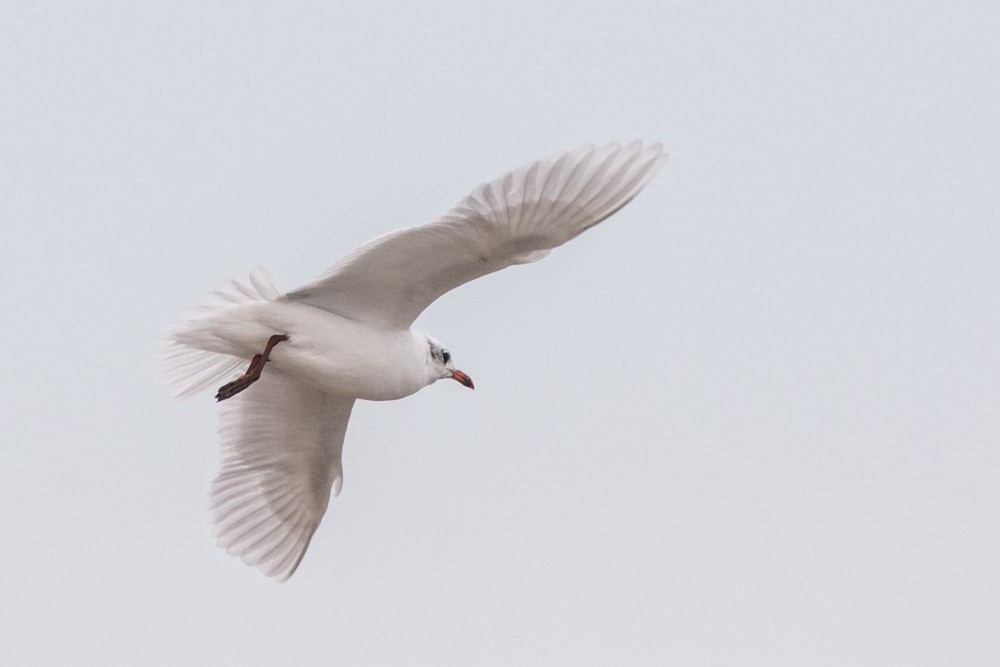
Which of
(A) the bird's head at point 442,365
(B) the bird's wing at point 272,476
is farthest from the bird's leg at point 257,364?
(B) the bird's wing at point 272,476

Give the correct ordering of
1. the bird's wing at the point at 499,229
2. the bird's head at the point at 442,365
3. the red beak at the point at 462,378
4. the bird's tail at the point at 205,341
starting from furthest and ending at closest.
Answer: the red beak at the point at 462,378, the bird's head at the point at 442,365, the bird's tail at the point at 205,341, the bird's wing at the point at 499,229

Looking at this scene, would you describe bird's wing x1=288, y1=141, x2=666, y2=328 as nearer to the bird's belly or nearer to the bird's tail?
the bird's belly

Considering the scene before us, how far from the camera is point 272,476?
11531 millimetres

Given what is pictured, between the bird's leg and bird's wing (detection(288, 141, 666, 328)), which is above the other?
bird's wing (detection(288, 141, 666, 328))

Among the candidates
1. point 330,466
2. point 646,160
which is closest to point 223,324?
point 330,466

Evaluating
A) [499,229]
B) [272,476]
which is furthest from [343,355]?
[272,476]

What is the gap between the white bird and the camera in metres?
8.87

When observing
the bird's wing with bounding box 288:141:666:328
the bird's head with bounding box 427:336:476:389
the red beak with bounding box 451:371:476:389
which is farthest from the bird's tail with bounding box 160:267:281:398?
the red beak with bounding box 451:371:476:389

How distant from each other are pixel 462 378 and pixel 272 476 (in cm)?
160

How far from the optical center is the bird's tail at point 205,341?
9820mm

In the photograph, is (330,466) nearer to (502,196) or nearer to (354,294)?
(354,294)

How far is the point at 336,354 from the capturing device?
32.5ft

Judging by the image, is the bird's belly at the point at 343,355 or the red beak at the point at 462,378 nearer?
the bird's belly at the point at 343,355

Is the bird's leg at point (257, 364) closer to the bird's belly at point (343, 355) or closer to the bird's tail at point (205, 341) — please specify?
the bird's belly at point (343, 355)
